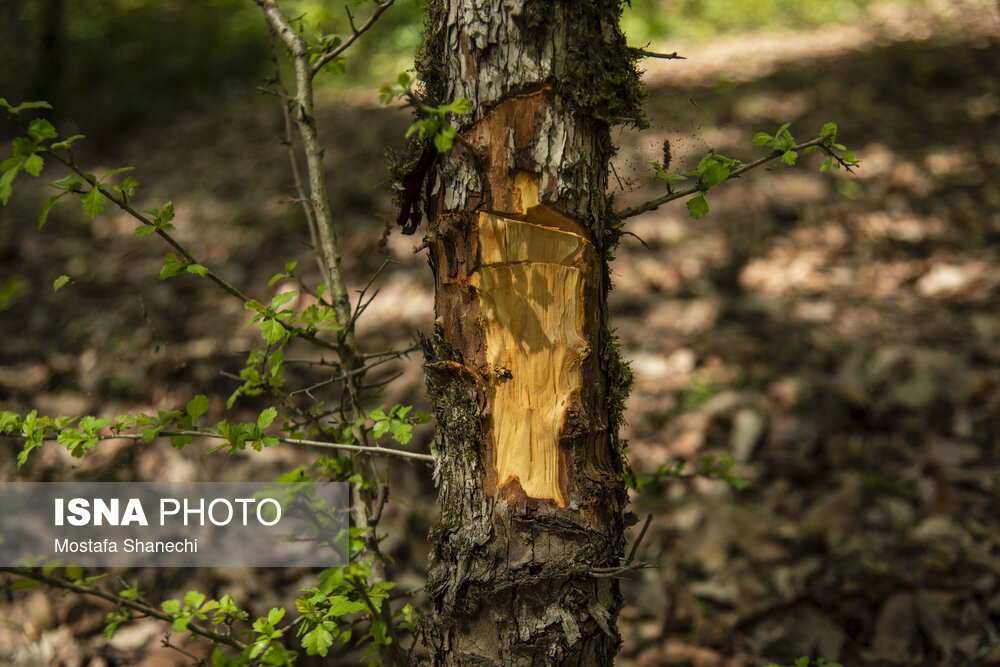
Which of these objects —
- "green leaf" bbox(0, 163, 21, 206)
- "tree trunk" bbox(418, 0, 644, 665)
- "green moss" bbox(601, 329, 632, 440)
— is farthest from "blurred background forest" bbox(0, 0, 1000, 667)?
"green leaf" bbox(0, 163, 21, 206)

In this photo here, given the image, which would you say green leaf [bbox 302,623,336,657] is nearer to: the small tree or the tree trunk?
the small tree

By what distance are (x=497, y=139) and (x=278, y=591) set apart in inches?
82.4

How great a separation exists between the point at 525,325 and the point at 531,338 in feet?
0.10

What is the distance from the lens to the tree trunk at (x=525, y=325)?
1.26 meters

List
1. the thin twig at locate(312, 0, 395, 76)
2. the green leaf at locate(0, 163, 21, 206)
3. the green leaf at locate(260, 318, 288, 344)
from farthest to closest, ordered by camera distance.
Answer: the thin twig at locate(312, 0, 395, 76) → the green leaf at locate(260, 318, 288, 344) → the green leaf at locate(0, 163, 21, 206)

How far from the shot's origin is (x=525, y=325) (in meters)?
1.33

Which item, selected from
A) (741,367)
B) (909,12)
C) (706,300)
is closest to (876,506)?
(741,367)

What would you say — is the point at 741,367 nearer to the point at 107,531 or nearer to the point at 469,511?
the point at 469,511


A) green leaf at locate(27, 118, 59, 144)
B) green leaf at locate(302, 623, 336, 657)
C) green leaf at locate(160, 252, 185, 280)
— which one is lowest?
green leaf at locate(302, 623, 336, 657)

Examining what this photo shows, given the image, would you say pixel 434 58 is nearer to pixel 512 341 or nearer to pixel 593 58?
pixel 593 58

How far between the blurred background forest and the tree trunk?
0.23 metres

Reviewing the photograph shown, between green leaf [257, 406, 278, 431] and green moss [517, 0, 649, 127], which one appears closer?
green moss [517, 0, 649, 127]

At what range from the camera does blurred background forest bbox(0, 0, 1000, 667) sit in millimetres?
2492

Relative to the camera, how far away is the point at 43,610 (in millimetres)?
2492
